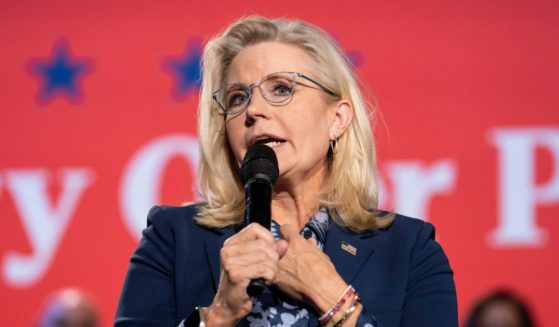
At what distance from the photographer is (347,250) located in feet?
6.35

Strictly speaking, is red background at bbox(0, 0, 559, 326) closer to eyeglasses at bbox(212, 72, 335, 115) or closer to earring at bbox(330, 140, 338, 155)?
earring at bbox(330, 140, 338, 155)

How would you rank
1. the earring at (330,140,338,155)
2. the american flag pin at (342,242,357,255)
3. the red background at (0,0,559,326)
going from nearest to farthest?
the american flag pin at (342,242,357,255)
the earring at (330,140,338,155)
the red background at (0,0,559,326)

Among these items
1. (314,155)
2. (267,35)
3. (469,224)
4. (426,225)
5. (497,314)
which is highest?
(267,35)

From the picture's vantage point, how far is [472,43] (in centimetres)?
376

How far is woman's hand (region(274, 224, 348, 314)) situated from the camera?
175 cm

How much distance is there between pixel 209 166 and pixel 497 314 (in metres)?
1.66

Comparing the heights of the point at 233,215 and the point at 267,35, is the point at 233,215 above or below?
below

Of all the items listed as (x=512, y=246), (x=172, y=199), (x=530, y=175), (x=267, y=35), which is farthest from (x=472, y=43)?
(x=267, y=35)

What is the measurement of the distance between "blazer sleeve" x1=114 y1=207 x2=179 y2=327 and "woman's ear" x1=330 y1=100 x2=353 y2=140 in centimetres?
45

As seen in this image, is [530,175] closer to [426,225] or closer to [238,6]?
[238,6]

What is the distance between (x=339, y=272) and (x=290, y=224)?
0.16m

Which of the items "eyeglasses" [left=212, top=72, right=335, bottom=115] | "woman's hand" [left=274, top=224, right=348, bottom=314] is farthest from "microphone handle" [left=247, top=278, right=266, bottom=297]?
"eyeglasses" [left=212, top=72, right=335, bottom=115]

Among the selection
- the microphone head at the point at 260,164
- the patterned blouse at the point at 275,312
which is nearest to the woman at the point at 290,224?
the patterned blouse at the point at 275,312

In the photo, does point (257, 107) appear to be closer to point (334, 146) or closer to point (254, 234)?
point (334, 146)
